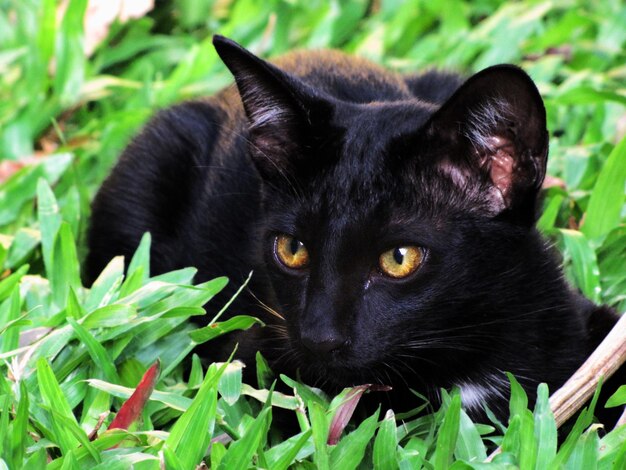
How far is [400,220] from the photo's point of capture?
2.45 m

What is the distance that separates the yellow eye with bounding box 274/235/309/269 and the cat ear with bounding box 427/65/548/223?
1.31 ft

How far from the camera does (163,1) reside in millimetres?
5324

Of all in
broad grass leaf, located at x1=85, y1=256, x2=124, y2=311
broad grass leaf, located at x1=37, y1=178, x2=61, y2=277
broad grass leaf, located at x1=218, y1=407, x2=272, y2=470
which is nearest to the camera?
broad grass leaf, located at x1=218, y1=407, x2=272, y2=470

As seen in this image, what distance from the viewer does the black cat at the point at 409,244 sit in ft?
7.77

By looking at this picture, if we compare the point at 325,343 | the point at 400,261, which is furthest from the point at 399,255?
the point at 325,343

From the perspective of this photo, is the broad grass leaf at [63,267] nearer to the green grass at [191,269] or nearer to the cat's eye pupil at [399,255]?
the green grass at [191,269]

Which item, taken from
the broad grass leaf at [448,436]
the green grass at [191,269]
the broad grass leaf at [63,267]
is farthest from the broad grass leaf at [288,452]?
the broad grass leaf at [63,267]

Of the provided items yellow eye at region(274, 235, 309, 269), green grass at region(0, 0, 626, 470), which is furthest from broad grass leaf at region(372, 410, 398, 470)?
yellow eye at region(274, 235, 309, 269)

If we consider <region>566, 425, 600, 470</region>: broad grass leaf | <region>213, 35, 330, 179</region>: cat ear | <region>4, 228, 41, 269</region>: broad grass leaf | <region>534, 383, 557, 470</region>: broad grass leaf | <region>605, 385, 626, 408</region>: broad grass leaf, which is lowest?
<region>4, 228, 41, 269</region>: broad grass leaf

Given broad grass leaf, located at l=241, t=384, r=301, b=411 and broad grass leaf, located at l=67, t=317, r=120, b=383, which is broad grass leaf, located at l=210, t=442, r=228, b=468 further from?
broad grass leaf, located at l=67, t=317, r=120, b=383

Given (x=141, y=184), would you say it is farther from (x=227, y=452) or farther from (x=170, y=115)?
(x=227, y=452)

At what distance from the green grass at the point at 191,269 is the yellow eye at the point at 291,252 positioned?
0.27m

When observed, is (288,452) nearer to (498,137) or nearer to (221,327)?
(221,327)

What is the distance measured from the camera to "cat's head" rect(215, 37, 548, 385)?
236cm
